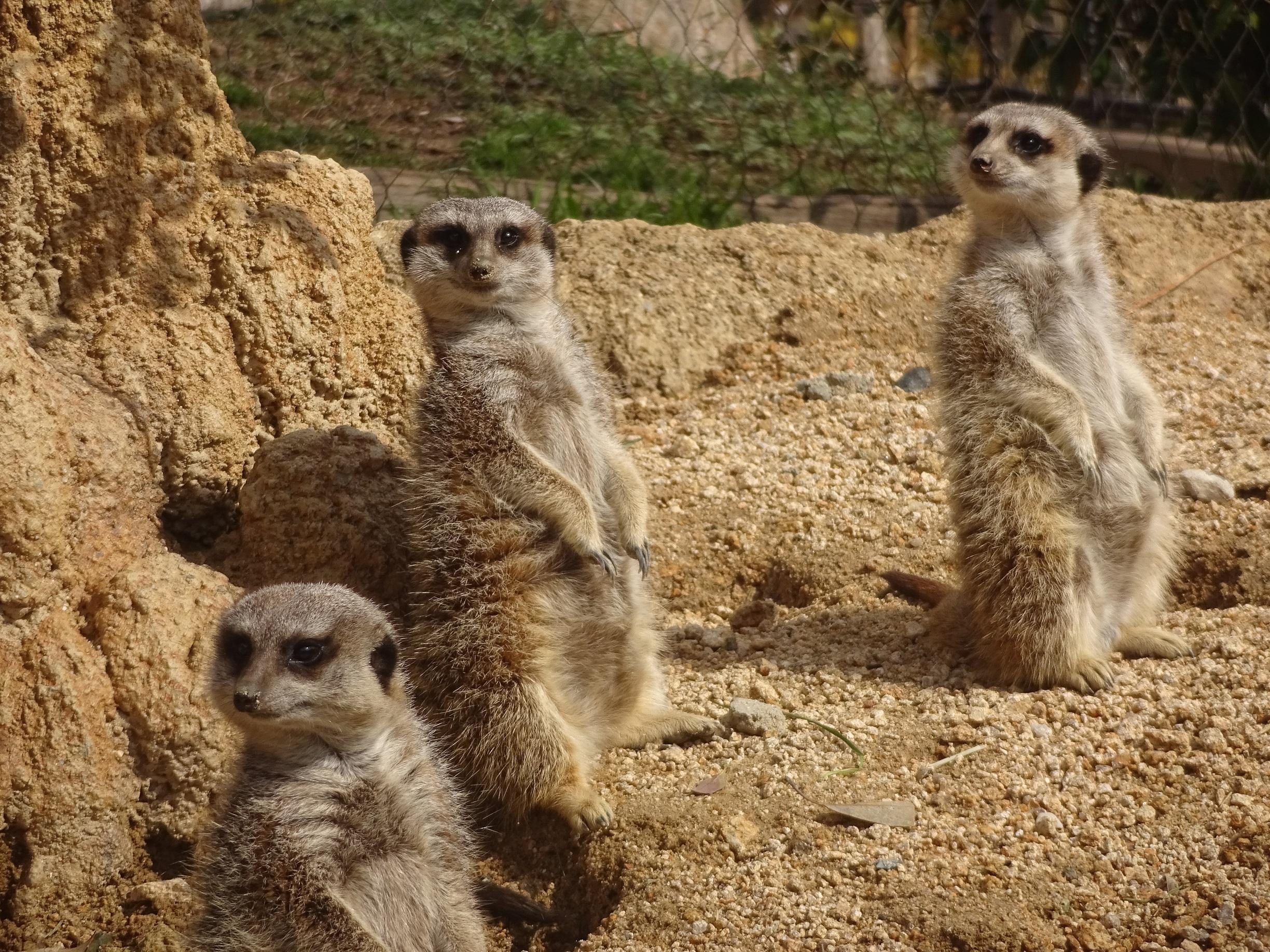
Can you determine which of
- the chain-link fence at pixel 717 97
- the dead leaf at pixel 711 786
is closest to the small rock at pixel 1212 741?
the dead leaf at pixel 711 786

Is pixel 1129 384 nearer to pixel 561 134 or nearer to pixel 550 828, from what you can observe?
pixel 550 828

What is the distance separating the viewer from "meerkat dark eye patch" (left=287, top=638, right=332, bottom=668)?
8.11 ft

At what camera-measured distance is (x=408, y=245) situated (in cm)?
333

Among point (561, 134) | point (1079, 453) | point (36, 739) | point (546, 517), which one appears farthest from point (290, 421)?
point (561, 134)

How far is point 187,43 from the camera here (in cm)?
347

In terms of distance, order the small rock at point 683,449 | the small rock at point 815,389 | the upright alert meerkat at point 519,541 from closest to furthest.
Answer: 1. the upright alert meerkat at point 519,541
2. the small rock at point 683,449
3. the small rock at point 815,389

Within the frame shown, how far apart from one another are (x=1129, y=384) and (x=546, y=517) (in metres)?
1.53

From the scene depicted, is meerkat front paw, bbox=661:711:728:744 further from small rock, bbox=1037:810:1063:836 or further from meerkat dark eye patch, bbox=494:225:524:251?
meerkat dark eye patch, bbox=494:225:524:251

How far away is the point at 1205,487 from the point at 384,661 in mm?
2446

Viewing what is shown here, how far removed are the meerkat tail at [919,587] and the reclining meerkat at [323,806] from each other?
154 centimetres

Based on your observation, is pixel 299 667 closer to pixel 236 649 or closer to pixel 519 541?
pixel 236 649

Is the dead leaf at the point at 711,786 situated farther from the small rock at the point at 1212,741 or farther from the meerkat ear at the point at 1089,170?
the meerkat ear at the point at 1089,170

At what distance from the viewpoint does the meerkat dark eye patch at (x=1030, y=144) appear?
3422 mm

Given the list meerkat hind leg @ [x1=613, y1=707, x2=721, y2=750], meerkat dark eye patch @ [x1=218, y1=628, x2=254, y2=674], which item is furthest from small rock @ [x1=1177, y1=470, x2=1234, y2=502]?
meerkat dark eye patch @ [x1=218, y1=628, x2=254, y2=674]
